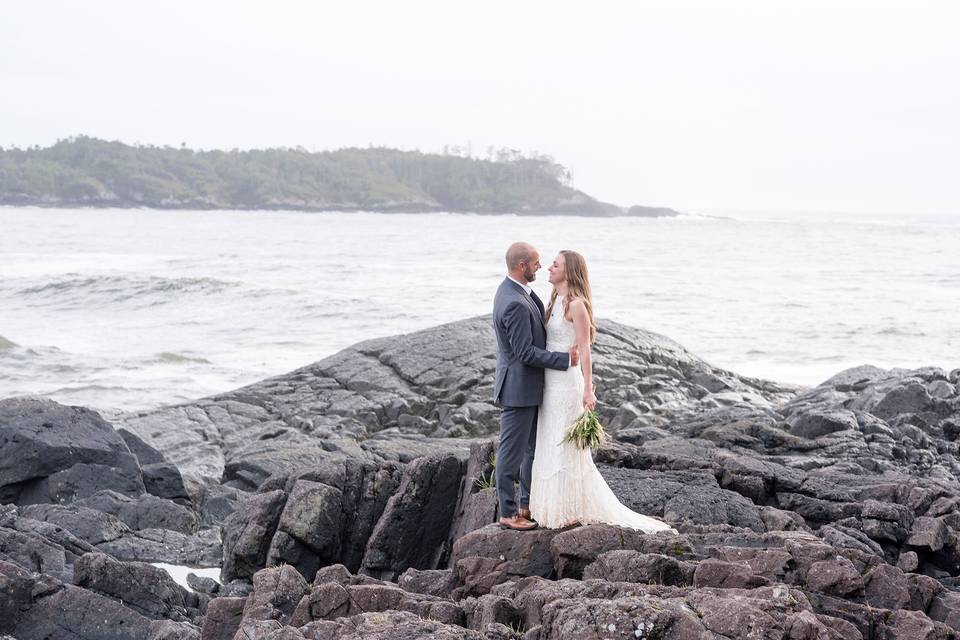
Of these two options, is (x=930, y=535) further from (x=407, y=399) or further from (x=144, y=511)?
(x=407, y=399)

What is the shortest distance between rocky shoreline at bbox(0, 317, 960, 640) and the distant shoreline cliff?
516ft

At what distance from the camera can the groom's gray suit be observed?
892 centimetres

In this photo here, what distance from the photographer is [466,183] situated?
184m

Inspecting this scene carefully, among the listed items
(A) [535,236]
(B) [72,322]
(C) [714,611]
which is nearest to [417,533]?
(C) [714,611]

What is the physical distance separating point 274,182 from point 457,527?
558 ft

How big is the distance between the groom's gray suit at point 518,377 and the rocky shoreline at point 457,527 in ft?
1.75

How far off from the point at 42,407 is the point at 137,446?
1571 millimetres

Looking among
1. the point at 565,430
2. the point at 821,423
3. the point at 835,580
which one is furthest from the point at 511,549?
the point at 821,423

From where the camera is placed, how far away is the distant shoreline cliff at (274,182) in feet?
553

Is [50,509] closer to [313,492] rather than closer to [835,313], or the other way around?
[313,492]

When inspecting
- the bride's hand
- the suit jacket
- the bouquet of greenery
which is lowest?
the bouquet of greenery

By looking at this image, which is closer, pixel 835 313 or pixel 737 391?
pixel 737 391

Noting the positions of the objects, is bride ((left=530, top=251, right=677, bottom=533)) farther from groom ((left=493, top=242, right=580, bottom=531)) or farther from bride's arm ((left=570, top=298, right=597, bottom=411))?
groom ((left=493, top=242, right=580, bottom=531))

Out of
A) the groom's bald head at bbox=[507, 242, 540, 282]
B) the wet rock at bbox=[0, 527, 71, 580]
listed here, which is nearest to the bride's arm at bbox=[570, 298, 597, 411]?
the groom's bald head at bbox=[507, 242, 540, 282]
